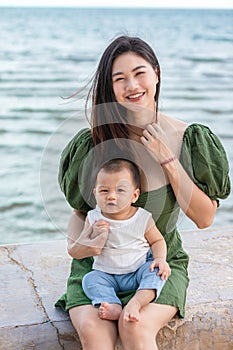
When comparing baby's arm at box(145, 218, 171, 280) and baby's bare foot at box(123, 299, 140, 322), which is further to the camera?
baby's arm at box(145, 218, 171, 280)

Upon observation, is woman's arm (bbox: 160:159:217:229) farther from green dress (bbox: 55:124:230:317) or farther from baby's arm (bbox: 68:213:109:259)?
baby's arm (bbox: 68:213:109:259)

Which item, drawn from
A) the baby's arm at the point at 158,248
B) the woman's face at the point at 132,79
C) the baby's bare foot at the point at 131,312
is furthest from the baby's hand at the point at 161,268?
the woman's face at the point at 132,79

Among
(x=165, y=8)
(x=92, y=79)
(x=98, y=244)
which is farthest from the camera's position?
(x=165, y=8)

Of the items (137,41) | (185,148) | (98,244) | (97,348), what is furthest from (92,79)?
(97,348)

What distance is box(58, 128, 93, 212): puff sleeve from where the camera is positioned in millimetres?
2408

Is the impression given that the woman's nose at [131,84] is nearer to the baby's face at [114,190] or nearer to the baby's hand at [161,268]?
the baby's face at [114,190]

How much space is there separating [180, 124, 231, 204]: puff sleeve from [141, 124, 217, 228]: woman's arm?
0.04m

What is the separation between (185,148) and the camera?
7.72 feet

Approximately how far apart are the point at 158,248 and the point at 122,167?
11.4 inches

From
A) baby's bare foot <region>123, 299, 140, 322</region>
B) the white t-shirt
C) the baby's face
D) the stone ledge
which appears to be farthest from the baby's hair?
the stone ledge

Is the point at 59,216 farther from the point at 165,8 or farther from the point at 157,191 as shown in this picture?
the point at 165,8

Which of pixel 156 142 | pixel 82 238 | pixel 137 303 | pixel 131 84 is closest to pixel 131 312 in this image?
pixel 137 303

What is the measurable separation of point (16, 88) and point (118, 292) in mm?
10012

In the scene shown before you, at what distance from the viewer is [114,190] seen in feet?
7.04
